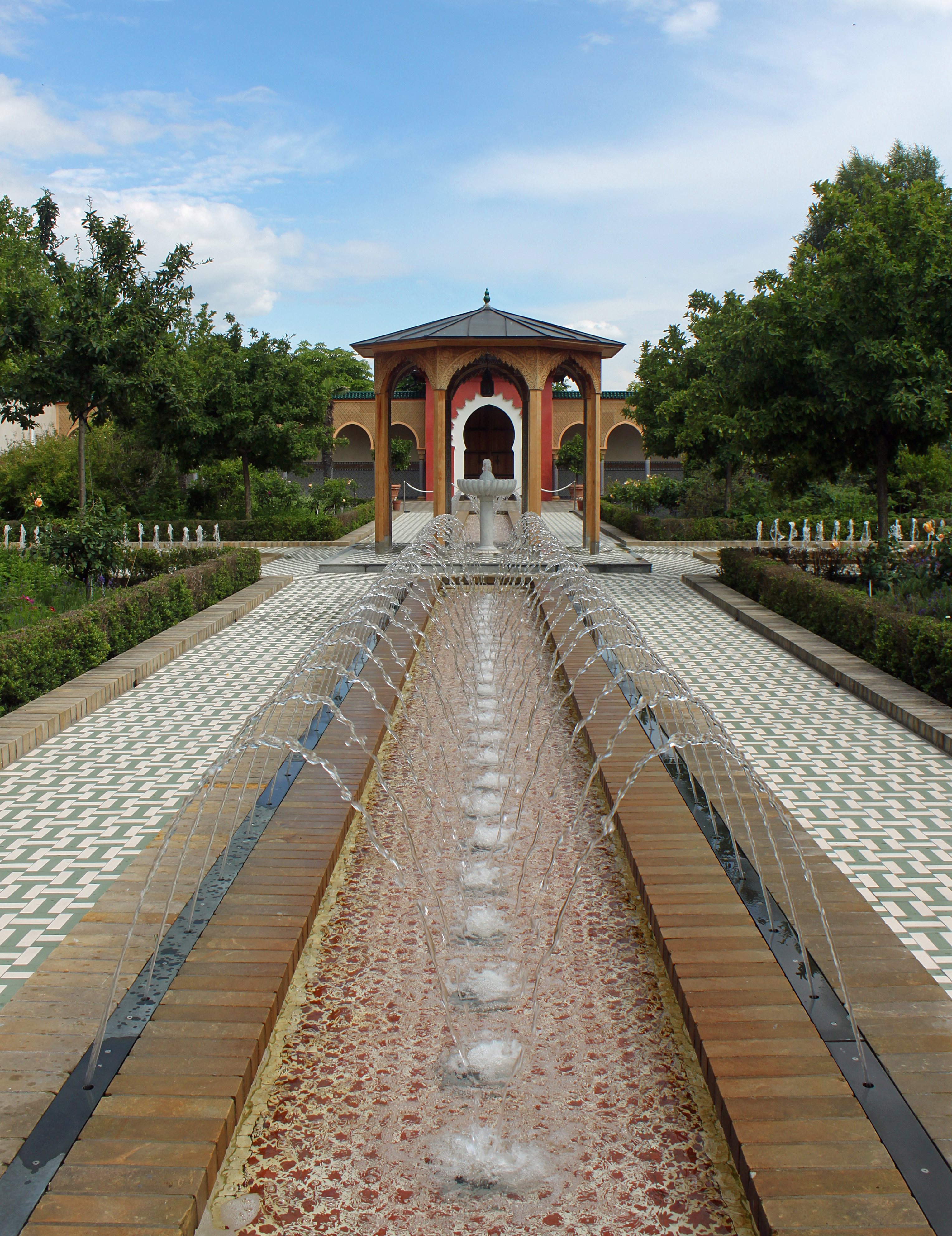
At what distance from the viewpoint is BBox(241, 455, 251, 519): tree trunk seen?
17.5 m

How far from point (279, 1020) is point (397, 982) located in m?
0.36

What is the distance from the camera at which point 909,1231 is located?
1.75m

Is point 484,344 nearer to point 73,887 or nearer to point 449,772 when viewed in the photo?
point 449,772

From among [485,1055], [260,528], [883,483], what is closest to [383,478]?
[260,528]

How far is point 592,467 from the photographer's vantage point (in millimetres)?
14422

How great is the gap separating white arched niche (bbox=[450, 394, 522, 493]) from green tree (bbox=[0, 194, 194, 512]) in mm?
12743

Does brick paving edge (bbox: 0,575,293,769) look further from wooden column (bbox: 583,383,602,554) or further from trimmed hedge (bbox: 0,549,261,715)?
wooden column (bbox: 583,383,602,554)

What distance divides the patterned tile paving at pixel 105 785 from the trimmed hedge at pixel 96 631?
0.43m

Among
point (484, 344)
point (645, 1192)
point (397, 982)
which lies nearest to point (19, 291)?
point (484, 344)

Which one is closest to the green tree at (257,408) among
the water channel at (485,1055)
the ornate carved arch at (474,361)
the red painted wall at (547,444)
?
the ornate carved arch at (474,361)

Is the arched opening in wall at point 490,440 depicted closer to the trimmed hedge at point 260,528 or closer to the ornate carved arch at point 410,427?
the ornate carved arch at point 410,427

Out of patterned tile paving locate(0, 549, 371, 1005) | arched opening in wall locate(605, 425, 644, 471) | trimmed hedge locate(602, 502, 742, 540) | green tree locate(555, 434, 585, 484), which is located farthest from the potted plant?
patterned tile paving locate(0, 549, 371, 1005)

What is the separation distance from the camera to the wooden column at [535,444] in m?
13.8

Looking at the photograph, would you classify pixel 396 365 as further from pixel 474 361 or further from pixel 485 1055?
pixel 485 1055
